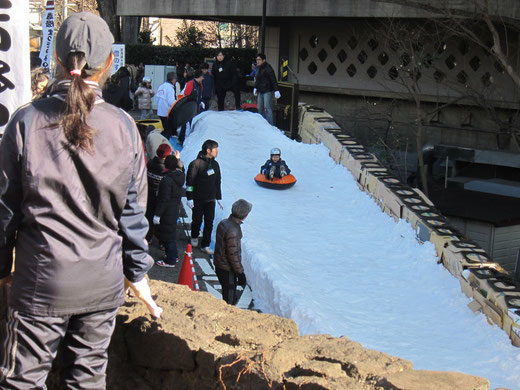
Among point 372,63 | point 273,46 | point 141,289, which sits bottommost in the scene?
point 141,289

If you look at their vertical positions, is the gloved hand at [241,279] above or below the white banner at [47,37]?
below

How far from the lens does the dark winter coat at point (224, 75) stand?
19719mm

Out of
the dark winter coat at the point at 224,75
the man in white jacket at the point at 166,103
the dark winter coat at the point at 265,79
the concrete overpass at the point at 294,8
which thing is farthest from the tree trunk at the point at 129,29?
the man in white jacket at the point at 166,103

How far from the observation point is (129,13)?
938 inches

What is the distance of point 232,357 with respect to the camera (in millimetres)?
3180

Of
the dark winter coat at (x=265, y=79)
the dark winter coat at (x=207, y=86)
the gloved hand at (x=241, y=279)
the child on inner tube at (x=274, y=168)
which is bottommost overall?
the gloved hand at (x=241, y=279)

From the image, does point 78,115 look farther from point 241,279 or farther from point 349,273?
point 349,273

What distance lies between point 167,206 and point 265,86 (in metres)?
9.01

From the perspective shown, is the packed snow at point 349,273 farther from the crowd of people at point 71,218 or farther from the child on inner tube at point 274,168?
the crowd of people at point 71,218

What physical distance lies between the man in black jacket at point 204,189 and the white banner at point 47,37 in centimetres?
324

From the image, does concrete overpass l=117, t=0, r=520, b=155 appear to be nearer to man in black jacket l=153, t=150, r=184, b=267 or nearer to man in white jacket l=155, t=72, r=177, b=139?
man in white jacket l=155, t=72, r=177, b=139

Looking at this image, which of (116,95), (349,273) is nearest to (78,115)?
(349,273)

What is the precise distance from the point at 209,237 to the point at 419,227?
387 cm

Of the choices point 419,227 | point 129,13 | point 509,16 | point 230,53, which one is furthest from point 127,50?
point 419,227
